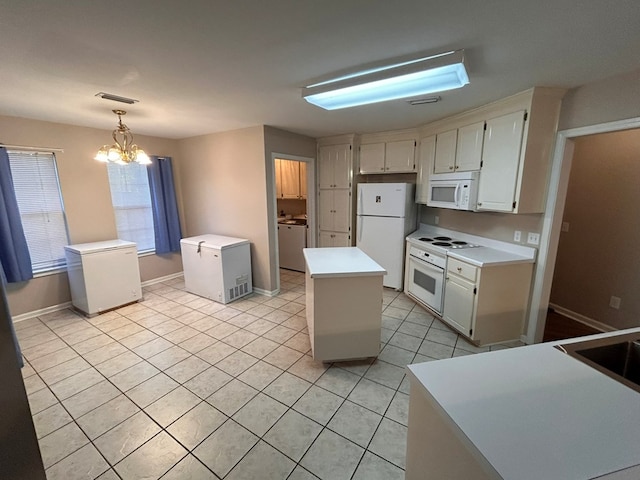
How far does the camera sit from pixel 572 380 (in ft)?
3.17

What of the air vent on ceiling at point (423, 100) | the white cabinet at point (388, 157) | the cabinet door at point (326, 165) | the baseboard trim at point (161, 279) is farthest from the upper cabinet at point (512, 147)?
the baseboard trim at point (161, 279)

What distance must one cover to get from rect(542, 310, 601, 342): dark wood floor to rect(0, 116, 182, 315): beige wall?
577 cm

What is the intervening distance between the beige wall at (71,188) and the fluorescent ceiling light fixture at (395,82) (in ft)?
11.1

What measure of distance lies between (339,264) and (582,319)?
3.12 meters

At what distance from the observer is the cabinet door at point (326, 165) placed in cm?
436

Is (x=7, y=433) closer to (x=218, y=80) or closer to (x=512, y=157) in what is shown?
(x=218, y=80)

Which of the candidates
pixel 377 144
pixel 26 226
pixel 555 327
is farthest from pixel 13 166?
pixel 555 327

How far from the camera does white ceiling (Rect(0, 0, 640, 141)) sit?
1258 mm

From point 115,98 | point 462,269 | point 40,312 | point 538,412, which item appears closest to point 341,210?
point 462,269

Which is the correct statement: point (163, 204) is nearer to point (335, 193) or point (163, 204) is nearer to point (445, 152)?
point (335, 193)

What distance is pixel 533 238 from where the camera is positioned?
103 inches

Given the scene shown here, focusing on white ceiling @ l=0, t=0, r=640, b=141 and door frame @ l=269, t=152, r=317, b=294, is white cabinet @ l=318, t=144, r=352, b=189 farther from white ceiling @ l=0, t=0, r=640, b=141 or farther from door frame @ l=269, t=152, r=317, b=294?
white ceiling @ l=0, t=0, r=640, b=141

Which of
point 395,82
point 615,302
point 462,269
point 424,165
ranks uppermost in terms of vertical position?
point 395,82

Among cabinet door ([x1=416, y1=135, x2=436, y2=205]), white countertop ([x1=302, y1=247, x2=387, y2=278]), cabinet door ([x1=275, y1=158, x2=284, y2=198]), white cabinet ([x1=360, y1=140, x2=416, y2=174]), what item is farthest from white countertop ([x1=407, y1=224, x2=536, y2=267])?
cabinet door ([x1=275, y1=158, x2=284, y2=198])
